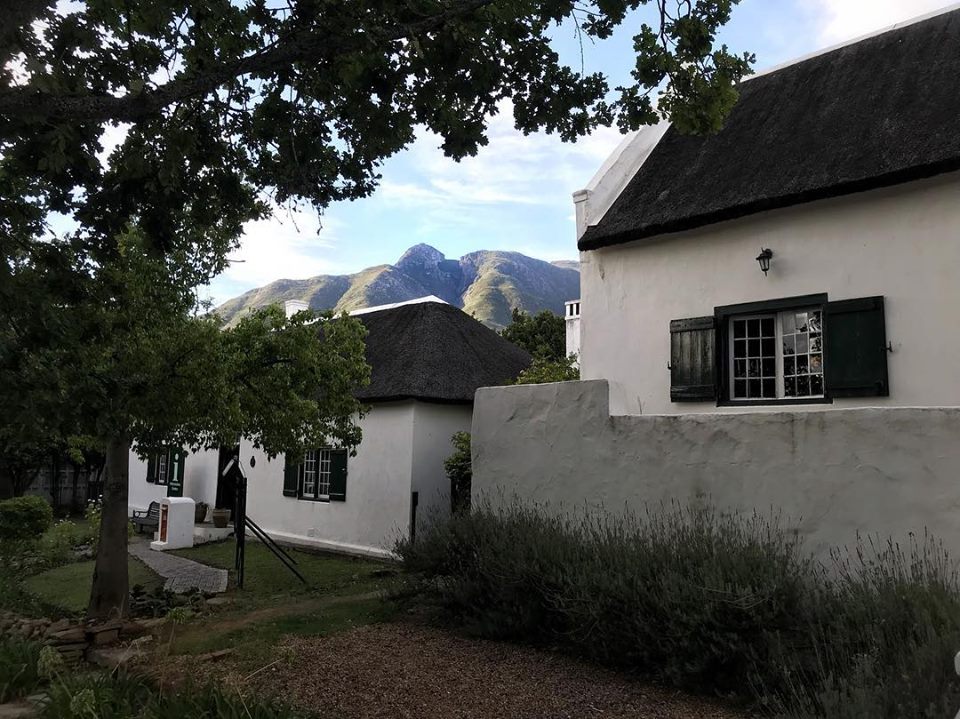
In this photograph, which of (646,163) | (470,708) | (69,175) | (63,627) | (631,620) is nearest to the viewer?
(470,708)

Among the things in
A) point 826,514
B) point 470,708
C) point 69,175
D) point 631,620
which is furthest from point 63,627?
point 826,514

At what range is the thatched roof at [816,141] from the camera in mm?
8680

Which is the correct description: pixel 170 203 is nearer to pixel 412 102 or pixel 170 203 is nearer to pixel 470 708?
pixel 412 102

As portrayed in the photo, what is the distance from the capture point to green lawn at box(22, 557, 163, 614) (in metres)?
11.3

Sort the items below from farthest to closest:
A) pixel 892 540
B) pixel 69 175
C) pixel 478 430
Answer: pixel 478 430 < pixel 69 175 < pixel 892 540

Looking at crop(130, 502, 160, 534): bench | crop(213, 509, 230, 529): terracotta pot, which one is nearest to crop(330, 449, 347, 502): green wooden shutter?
crop(213, 509, 230, 529): terracotta pot

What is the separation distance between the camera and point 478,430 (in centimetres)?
891

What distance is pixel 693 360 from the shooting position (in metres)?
9.98

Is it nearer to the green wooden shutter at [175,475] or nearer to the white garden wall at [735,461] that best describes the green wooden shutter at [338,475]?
the green wooden shutter at [175,475]

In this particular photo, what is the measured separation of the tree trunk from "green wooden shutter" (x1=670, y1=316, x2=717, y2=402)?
24.8 ft

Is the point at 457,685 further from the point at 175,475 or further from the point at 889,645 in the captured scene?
the point at 175,475

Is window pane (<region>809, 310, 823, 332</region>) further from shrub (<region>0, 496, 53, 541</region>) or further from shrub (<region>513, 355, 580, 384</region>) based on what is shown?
shrub (<region>0, 496, 53, 541</region>)

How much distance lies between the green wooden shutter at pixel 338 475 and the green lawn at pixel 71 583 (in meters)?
3.80

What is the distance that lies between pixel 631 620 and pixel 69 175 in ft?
18.8
